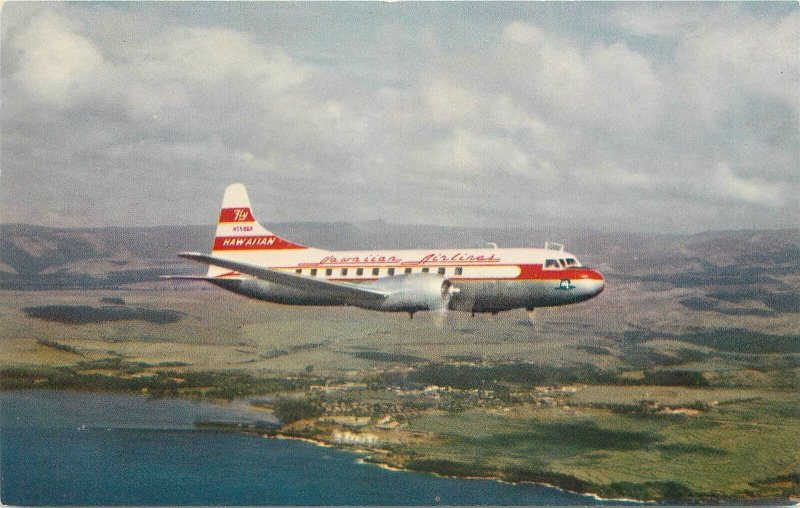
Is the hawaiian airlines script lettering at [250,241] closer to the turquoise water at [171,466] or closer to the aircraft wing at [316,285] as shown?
the aircraft wing at [316,285]

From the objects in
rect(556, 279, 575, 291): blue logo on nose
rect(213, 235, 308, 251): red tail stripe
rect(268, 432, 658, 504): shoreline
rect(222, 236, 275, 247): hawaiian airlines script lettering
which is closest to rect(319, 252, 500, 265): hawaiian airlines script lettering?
rect(556, 279, 575, 291): blue logo on nose

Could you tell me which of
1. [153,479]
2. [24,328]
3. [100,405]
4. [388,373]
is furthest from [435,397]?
[24,328]

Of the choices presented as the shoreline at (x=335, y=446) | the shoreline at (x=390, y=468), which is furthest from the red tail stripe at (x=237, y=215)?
the shoreline at (x=390, y=468)

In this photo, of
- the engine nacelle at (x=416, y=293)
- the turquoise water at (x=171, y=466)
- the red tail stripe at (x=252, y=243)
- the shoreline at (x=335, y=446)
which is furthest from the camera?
the shoreline at (x=335, y=446)

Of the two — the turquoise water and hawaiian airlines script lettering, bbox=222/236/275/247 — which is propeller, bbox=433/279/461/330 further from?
the turquoise water

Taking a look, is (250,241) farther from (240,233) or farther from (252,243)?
(240,233)

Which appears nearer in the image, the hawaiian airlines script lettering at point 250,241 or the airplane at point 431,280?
the airplane at point 431,280
